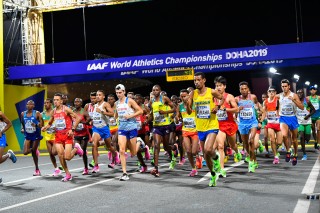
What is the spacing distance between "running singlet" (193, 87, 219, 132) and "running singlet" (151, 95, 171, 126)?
2857 mm

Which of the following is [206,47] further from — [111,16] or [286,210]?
[286,210]

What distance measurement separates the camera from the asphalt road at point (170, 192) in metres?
6.76

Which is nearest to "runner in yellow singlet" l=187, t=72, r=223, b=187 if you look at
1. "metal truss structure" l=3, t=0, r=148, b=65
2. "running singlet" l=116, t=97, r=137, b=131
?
"running singlet" l=116, t=97, r=137, b=131

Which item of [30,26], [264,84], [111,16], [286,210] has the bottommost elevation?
[286,210]

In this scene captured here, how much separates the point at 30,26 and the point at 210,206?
789 inches

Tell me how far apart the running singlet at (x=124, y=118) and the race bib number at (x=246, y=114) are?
2669 millimetres

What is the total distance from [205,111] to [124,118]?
2404 millimetres

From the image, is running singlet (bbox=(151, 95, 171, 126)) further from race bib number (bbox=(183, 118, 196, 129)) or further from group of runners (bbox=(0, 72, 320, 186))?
race bib number (bbox=(183, 118, 196, 129))

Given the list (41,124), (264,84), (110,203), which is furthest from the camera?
(264,84)

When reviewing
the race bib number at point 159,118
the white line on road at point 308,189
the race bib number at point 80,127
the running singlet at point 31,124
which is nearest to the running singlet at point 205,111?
the white line on road at point 308,189

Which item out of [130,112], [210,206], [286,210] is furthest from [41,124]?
[286,210]

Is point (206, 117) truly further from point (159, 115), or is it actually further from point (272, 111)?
point (272, 111)

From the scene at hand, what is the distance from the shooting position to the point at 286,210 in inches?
243

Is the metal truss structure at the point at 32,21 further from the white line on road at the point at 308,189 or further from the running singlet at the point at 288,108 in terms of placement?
the white line on road at the point at 308,189
